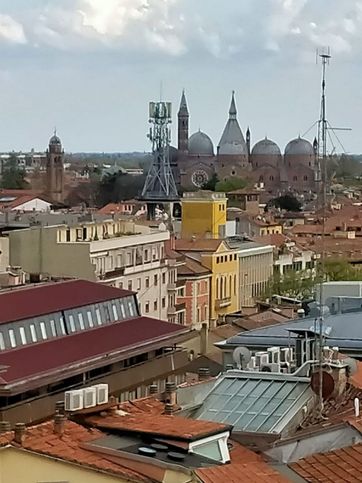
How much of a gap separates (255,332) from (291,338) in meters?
1.95

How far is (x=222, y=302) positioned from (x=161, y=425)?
44.5 metres

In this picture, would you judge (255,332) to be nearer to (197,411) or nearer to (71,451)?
(197,411)

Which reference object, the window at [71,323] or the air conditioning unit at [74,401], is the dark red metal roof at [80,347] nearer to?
the window at [71,323]

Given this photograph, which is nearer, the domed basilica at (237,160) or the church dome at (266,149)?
the domed basilica at (237,160)

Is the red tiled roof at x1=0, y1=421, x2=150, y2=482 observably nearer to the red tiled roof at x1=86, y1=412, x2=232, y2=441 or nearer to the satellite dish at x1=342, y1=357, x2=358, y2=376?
the red tiled roof at x1=86, y1=412, x2=232, y2=441

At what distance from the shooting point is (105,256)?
42906 millimetres

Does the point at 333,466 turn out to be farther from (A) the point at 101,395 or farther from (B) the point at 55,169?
(B) the point at 55,169

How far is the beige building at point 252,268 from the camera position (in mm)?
59844

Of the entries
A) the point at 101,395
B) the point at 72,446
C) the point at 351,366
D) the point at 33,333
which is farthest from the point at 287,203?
the point at 72,446

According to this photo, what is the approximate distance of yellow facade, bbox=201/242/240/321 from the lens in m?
54.6

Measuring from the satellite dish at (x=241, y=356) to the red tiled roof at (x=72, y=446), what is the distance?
260 inches

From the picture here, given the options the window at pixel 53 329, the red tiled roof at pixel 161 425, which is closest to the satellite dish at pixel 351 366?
the red tiled roof at pixel 161 425

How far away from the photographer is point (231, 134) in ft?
518

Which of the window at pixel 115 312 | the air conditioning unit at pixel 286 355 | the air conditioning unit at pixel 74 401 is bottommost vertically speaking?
the window at pixel 115 312
